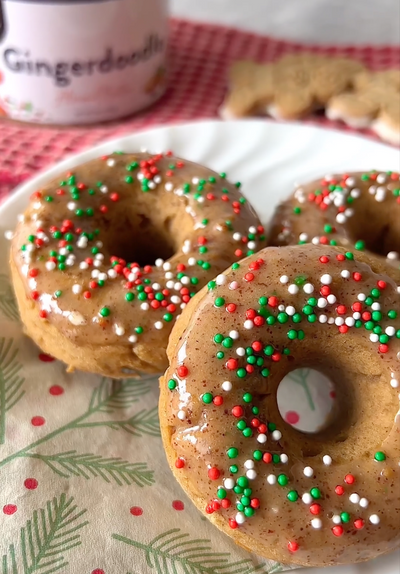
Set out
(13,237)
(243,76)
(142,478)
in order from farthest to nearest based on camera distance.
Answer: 1. (243,76)
2. (13,237)
3. (142,478)

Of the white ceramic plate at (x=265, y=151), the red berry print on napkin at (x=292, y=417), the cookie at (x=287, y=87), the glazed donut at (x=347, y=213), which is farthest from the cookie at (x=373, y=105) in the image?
the red berry print on napkin at (x=292, y=417)

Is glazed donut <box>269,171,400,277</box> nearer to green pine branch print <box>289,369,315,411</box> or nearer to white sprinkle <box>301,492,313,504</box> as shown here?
green pine branch print <box>289,369,315,411</box>

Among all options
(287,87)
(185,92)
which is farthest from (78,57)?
(287,87)

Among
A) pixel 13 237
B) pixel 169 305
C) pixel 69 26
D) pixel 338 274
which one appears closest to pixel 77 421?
pixel 169 305

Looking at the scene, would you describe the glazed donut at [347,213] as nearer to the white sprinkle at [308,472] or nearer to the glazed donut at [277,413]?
the glazed donut at [277,413]

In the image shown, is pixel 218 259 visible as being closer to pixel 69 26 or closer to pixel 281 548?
pixel 281 548
